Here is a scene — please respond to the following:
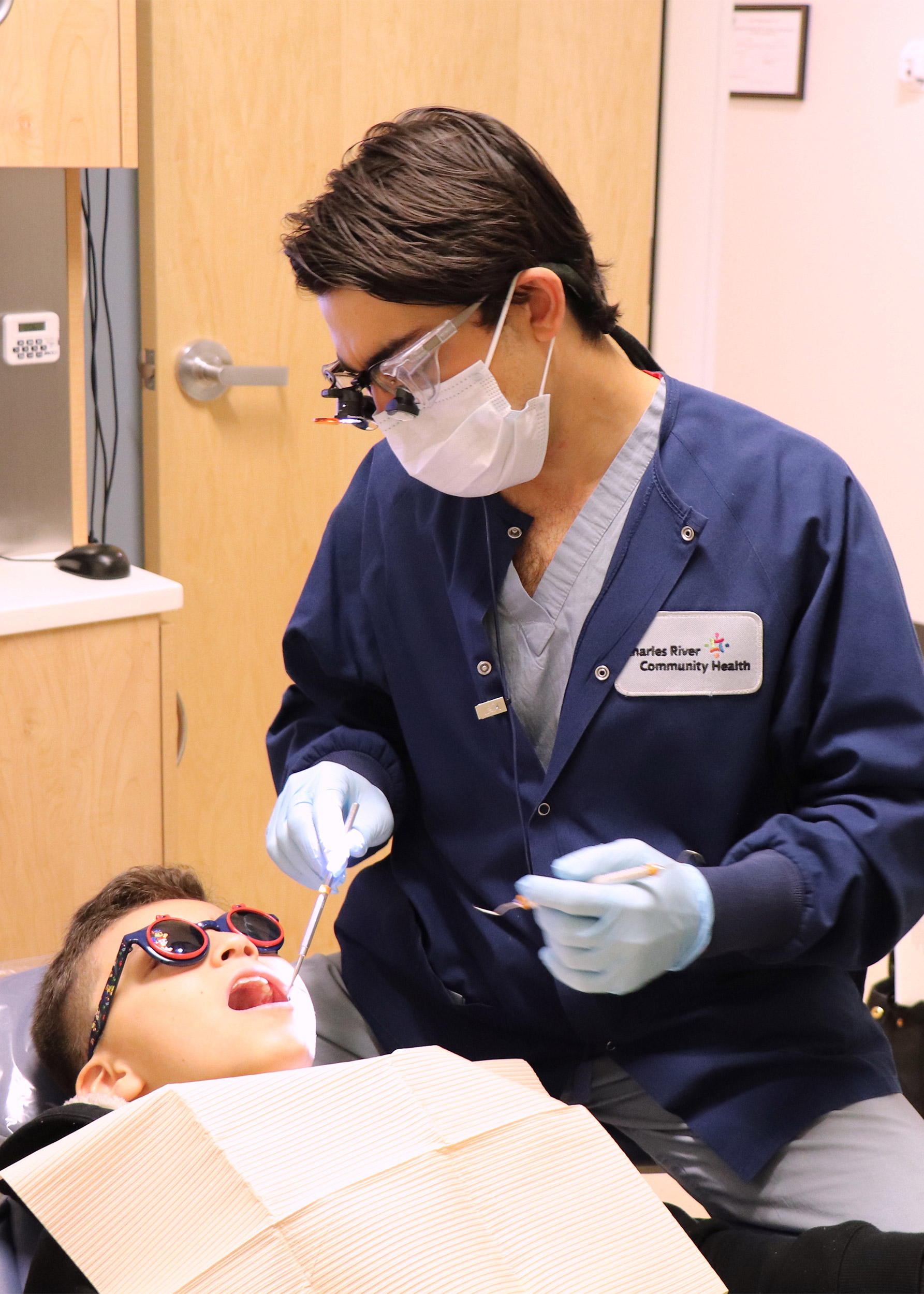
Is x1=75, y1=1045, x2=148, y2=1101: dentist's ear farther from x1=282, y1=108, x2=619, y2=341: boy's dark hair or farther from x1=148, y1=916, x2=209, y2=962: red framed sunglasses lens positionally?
x1=282, y1=108, x2=619, y2=341: boy's dark hair

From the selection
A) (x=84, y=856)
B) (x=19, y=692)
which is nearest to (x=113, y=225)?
(x=19, y=692)

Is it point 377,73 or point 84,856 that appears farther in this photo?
A: point 377,73

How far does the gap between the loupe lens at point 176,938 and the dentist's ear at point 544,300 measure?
73 centimetres

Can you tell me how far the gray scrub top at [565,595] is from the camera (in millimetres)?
1469

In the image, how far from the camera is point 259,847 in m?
2.62

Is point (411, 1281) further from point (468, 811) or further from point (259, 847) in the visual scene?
point (259, 847)

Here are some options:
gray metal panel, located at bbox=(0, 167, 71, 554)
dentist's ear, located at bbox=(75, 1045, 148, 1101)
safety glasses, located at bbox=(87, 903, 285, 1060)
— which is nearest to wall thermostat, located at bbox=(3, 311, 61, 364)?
gray metal panel, located at bbox=(0, 167, 71, 554)

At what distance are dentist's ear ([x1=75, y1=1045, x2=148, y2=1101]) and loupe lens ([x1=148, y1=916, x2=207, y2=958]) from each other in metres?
0.13

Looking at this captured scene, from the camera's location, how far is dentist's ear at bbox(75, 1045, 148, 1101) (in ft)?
4.58

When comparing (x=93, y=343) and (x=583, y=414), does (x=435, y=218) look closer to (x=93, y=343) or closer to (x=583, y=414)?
(x=583, y=414)

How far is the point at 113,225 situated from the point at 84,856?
3.63 feet

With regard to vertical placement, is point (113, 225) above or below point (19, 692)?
above

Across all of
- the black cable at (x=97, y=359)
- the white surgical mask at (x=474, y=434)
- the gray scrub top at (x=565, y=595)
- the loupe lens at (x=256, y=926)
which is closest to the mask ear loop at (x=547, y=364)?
the white surgical mask at (x=474, y=434)

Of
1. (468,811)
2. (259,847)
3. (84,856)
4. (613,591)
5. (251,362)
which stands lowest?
(259,847)
